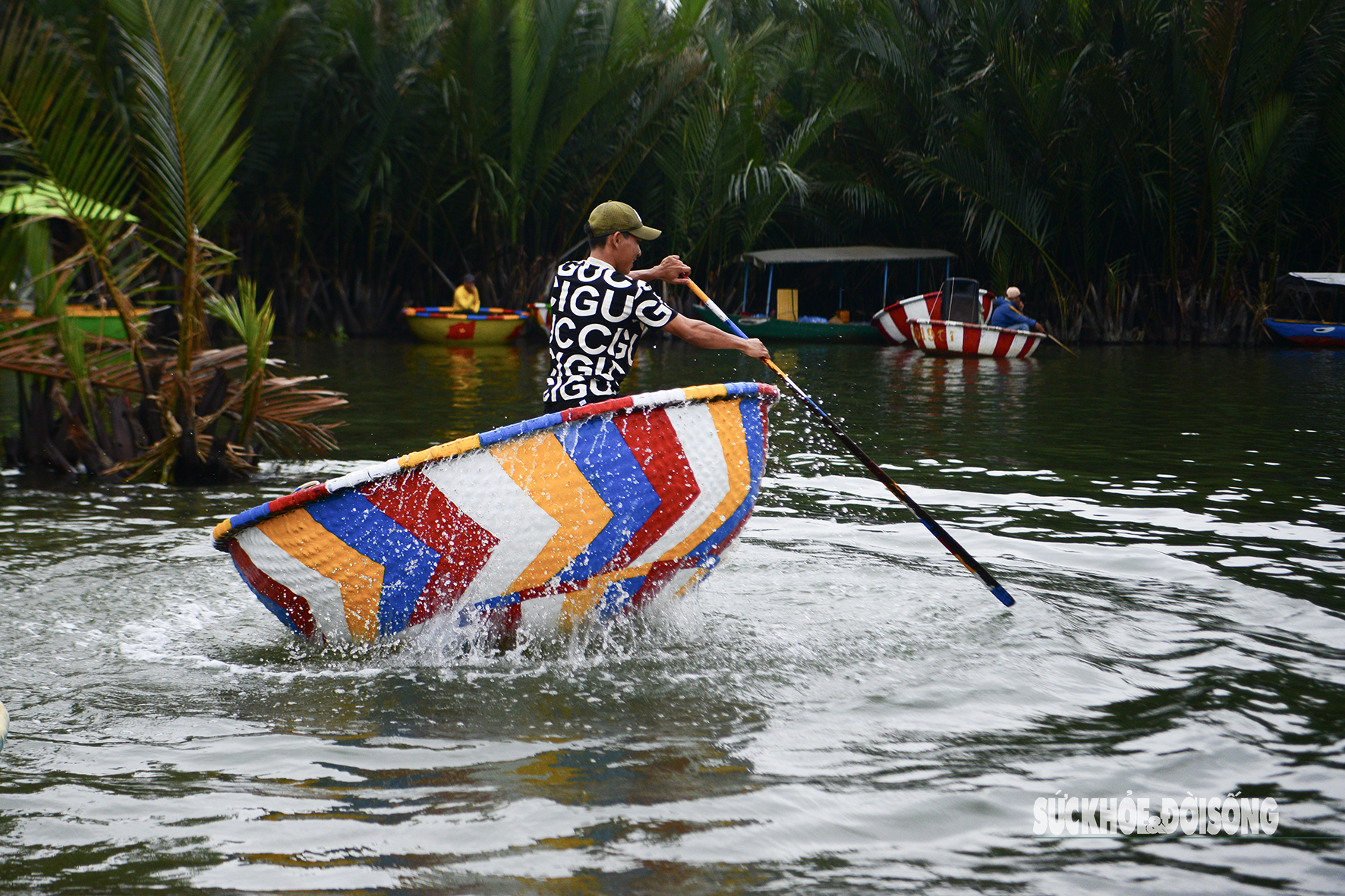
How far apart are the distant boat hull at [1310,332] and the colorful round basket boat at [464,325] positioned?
45.4 ft

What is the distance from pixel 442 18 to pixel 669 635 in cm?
2022

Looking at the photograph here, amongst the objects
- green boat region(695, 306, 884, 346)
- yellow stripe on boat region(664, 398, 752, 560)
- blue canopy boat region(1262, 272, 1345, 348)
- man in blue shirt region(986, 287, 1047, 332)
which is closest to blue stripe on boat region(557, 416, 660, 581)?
yellow stripe on boat region(664, 398, 752, 560)

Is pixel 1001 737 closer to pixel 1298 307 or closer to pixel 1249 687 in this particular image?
pixel 1249 687

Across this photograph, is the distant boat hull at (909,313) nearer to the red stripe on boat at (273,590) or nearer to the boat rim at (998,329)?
the boat rim at (998,329)

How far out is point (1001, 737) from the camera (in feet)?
12.2

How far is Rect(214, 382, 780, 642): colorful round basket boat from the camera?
→ 4.21 m

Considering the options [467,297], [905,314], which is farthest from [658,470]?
[467,297]

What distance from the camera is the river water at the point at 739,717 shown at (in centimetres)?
296

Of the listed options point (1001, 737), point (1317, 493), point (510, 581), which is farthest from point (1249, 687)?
point (1317, 493)

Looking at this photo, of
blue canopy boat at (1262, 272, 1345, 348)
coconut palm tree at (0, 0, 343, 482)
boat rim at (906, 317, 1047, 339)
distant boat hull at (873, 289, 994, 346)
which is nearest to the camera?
coconut palm tree at (0, 0, 343, 482)

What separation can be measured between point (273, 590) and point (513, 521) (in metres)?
0.94

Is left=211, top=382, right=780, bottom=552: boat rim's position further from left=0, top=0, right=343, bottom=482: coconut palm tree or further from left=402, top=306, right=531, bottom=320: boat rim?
left=402, top=306, right=531, bottom=320: boat rim

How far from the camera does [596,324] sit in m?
4.81

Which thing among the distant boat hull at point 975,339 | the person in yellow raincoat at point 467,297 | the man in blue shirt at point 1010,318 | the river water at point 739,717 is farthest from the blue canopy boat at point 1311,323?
the river water at point 739,717
